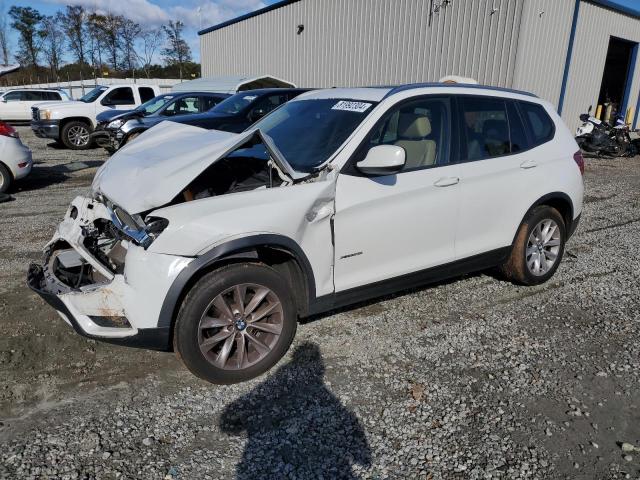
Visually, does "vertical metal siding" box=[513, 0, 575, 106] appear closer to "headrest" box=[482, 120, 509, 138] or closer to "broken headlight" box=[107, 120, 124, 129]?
"headrest" box=[482, 120, 509, 138]

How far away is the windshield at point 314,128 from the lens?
358cm

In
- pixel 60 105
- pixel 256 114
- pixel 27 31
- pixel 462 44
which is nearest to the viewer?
pixel 256 114

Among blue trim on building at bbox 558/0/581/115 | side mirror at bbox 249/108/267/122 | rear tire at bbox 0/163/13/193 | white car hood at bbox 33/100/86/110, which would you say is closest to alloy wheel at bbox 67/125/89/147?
white car hood at bbox 33/100/86/110

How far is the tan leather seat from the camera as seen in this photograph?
3.84 m

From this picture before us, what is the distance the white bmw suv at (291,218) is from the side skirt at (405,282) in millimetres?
14

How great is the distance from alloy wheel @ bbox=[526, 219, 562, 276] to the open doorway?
16.6 m

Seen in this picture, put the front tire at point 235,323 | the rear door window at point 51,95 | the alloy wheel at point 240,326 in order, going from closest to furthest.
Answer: the front tire at point 235,323 → the alloy wheel at point 240,326 → the rear door window at point 51,95

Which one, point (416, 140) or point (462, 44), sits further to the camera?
point (462, 44)

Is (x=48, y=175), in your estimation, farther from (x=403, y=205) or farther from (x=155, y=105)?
(x=403, y=205)

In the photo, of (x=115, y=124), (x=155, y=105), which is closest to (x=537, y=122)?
(x=115, y=124)

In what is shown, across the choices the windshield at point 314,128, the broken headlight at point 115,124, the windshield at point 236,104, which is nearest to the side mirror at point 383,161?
the windshield at point 314,128

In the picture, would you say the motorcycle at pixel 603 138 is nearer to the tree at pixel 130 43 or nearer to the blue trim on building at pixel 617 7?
the blue trim on building at pixel 617 7

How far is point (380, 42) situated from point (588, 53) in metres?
6.77

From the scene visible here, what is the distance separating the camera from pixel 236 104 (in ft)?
32.0
